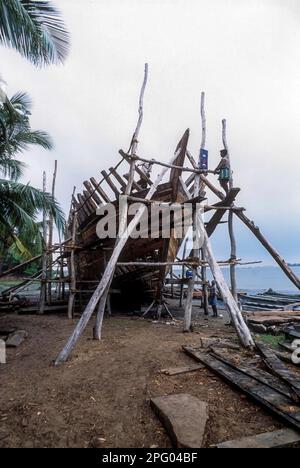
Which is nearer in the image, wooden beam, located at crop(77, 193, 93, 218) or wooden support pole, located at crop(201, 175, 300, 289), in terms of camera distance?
wooden support pole, located at crop(201, 175, 300, 289)

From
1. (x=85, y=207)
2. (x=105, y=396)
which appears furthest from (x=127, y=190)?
(x=85, y=207)

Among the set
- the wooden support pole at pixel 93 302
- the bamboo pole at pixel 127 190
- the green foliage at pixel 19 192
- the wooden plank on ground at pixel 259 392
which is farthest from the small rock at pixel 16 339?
the wooden plank on ground at pixel 259 392

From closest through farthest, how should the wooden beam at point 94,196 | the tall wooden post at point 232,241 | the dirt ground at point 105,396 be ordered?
the dirt ground at point 105,396, the tall wooden post at point 232,241, the wooden beam at point 94,196

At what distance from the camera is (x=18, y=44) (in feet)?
17.5

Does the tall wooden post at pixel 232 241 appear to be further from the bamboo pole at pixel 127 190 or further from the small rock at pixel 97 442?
the small rock at pixel 97 442

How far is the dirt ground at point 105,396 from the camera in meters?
2.60

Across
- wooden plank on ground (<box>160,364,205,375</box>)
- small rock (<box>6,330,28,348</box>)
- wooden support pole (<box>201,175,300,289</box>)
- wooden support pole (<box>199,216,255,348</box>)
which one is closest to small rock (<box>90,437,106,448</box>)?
wooden plank on ground (<box>160,364,205,375</box>)

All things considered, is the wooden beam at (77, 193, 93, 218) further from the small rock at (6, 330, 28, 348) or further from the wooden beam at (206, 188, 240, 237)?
the small rock at (6, 330, 28, 348)

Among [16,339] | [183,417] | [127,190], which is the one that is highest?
[127,190]

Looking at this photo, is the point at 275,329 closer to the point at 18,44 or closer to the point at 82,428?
the point at 82,428

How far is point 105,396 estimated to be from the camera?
135 inches

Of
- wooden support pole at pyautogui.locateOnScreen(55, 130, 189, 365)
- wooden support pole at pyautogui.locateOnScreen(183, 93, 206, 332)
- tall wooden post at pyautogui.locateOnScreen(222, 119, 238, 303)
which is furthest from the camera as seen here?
tall wooden post at pyautogui.locateOnScreen(222, 119, 238, 303)

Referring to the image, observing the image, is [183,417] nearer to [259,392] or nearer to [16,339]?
[259,392]

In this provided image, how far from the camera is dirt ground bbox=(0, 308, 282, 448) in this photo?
102 inches
